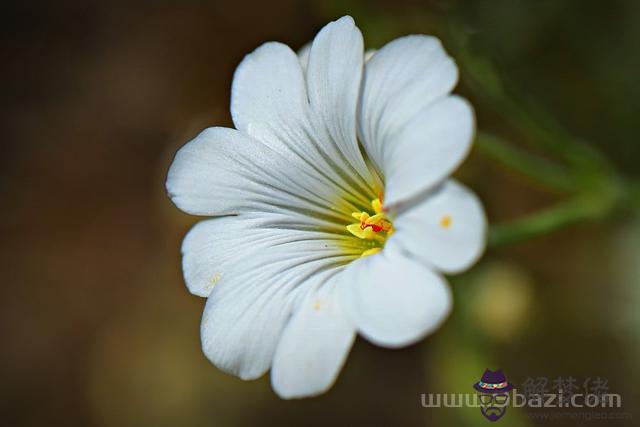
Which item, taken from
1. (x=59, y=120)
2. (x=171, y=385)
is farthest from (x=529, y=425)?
(x=59, y=120)

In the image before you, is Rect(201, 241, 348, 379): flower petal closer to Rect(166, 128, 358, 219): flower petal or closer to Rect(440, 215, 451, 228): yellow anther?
Rect(166, 128, 358, 219): flower petal

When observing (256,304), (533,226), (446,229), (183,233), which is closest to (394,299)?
(446,229)

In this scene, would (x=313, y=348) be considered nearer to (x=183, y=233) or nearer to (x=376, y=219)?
(x=376, y=219)

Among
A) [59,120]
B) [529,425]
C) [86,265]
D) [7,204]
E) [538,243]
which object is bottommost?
[529,425]

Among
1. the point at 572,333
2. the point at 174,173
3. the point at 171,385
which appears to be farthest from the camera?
the point at 171,385

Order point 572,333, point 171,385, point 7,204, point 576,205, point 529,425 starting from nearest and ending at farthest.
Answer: point 576,205
point 529,425
point 572,333
point 171,385
point 7,204

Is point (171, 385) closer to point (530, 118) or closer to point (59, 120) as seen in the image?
point (59, 120)

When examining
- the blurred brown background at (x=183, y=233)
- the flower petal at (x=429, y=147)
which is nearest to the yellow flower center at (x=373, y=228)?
the flower petal at (x=429, y=147)
